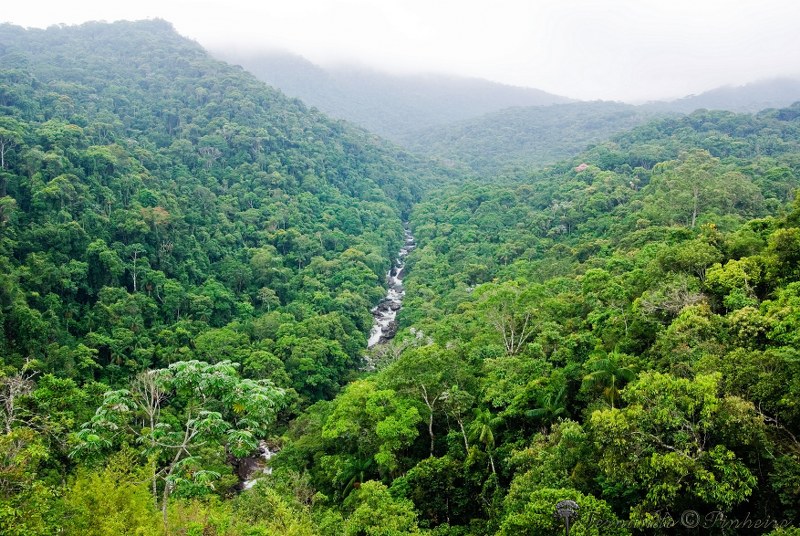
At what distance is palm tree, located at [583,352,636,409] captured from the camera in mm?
17484

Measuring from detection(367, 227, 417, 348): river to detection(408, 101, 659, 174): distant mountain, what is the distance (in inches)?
1793

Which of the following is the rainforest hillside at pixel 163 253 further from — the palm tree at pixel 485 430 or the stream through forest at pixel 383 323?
the palm tree at pixel 485 430

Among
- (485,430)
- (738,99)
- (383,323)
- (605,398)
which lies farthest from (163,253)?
(738,99)

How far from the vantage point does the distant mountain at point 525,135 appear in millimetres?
125125

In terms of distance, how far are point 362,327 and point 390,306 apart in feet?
29.5

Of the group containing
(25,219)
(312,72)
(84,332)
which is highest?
(312,72)

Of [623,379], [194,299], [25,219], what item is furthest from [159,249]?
[623,379]

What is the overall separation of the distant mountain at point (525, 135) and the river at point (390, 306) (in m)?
45.5

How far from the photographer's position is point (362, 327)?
52219mm

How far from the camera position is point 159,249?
157 feet

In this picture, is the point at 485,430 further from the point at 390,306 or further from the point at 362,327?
the point at 390,306

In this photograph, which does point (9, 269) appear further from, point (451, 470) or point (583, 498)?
point (583, 498)

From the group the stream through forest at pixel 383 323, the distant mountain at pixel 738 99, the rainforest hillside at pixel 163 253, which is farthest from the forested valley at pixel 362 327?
the distant mountain at pixel 738 99

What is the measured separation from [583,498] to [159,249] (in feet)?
150
